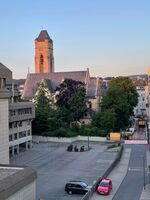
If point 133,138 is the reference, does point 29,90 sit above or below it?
above

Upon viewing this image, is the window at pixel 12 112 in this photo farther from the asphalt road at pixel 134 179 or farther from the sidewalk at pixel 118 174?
the asphalt road at pixel 134 179

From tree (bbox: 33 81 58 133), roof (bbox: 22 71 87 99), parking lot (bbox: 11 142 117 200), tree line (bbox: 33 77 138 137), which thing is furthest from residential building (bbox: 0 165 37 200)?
roof (bbox: 22 71 87 99)

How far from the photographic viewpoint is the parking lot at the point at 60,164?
118ft

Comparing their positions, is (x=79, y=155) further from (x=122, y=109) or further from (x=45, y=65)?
(x=45, y=65)

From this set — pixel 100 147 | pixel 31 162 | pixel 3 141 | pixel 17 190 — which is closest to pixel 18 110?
pixel 31 162

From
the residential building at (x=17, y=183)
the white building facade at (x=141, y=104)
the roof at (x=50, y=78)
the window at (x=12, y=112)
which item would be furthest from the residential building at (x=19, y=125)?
the white building facade at (x=141, y=104)

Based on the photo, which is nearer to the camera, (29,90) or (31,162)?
(31,162)

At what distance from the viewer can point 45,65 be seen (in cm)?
12800

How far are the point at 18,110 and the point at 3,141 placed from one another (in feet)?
62.4

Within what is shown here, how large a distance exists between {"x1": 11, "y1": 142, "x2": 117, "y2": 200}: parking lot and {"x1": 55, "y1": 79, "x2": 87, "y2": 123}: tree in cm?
1372

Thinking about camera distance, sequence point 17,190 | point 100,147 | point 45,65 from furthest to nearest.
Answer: point 45,65
point 100,147
point 17,190

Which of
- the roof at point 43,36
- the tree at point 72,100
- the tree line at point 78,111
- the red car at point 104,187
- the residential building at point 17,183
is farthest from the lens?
the roof at point 43,36

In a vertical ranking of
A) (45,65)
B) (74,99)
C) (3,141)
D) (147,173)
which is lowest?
(147,173)

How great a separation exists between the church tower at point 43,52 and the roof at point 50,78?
852 inches
